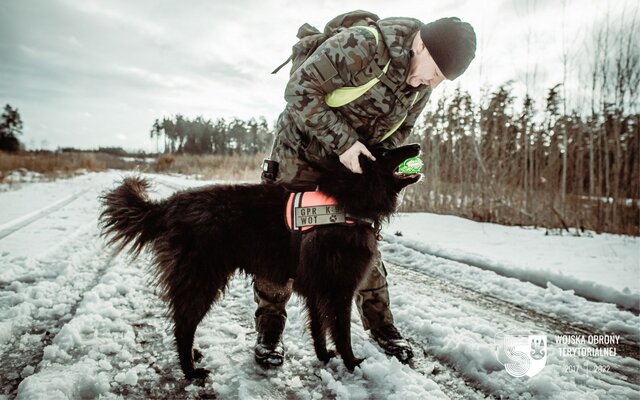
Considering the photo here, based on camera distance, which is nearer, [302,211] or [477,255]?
[302,211]

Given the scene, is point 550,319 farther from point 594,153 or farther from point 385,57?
point 594,153

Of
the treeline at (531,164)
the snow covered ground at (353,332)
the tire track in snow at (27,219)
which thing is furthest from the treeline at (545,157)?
the tire track in snow at (27,219)

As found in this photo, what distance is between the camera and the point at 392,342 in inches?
91.0

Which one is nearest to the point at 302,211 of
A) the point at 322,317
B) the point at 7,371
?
the point at 322,317

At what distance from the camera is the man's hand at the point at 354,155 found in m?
2.04

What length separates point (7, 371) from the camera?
186 cm

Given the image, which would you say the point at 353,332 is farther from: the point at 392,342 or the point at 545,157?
the point at 545,157

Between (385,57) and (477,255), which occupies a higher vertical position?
(385,57)

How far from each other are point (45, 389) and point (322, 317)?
144 centimetres

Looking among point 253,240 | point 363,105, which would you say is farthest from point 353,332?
point 363,105

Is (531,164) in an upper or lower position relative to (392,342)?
upper

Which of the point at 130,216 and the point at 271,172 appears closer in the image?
the point at 130,216

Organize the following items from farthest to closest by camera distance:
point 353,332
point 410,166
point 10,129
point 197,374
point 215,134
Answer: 1. point 215,134
2. point 10,129
3. point 353,332
4. point 410,166
5. point 197,374

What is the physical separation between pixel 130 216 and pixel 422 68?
2034mm
